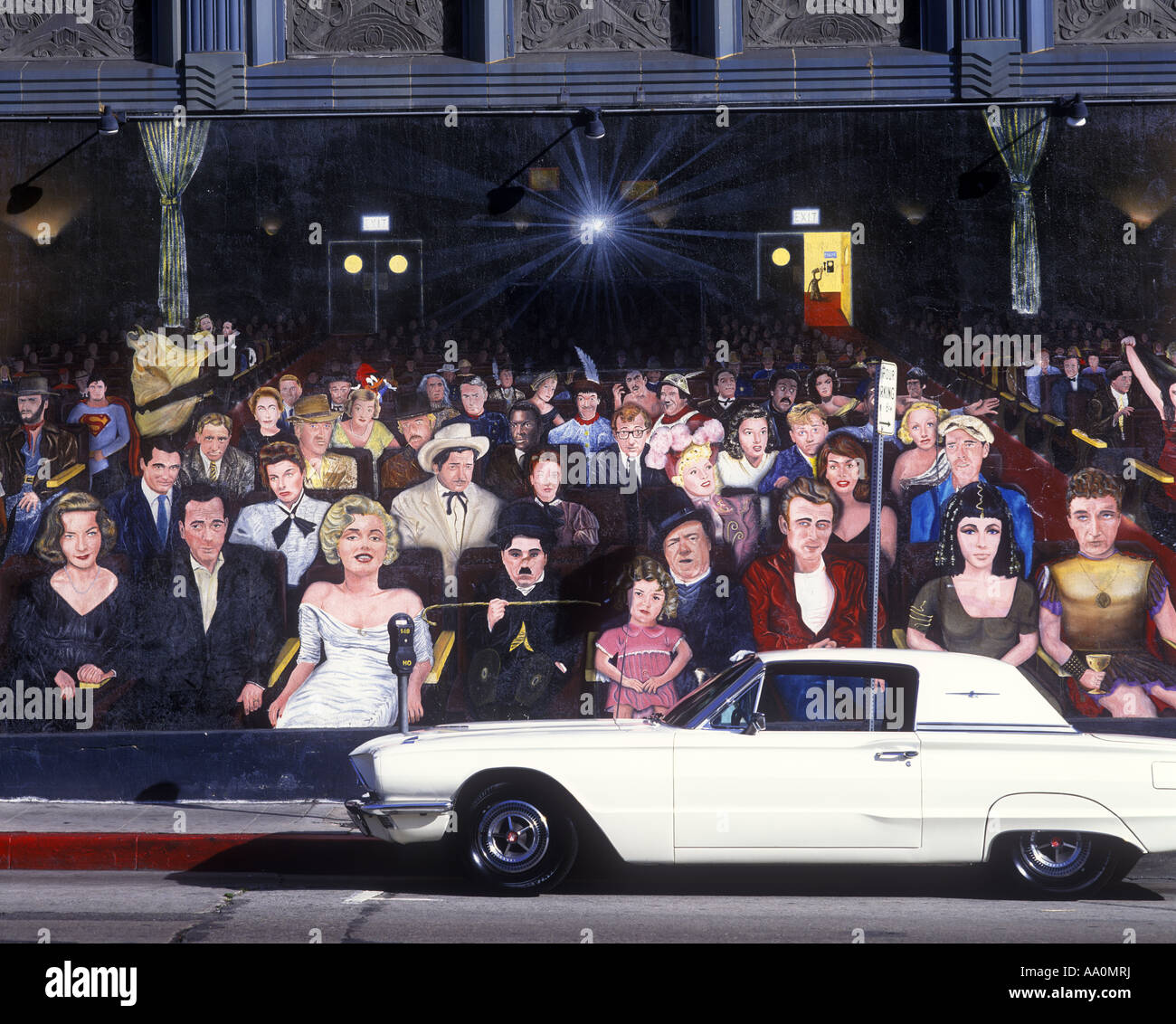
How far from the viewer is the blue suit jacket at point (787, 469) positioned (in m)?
11.5

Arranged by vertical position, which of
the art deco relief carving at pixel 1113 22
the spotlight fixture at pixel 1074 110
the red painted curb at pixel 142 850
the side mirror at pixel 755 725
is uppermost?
the art deco relief carving at pixel 1113 22

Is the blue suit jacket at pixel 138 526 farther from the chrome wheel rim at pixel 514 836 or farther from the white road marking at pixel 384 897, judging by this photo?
the chrome wheel rim at pixel 514 836

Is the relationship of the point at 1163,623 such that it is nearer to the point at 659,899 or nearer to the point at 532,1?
the point at 659,899

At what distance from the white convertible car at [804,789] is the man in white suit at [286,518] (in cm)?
385

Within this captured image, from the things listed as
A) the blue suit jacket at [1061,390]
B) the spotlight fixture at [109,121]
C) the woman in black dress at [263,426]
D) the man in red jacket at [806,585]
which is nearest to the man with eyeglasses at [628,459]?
the man in red jacket at [806,585]

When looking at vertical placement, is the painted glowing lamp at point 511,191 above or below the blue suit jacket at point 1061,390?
above

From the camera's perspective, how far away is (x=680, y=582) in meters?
11.5

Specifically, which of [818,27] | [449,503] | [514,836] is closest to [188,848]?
[514,836]

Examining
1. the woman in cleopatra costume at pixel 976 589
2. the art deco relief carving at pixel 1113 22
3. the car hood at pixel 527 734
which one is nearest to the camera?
the car hood at pixel 527 734

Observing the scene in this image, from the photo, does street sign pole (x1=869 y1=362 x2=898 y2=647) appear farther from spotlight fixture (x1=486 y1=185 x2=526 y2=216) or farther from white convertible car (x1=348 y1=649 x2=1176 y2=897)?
spotlight fixture (x1=486 y1=185 x2=526 y2=216)

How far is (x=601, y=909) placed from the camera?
24.3 ft

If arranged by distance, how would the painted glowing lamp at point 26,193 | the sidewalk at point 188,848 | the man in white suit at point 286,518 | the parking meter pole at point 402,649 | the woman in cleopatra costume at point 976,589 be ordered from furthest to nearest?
the painted glowing lamp at point 26,193
the man in white suit at point 286,518
the woman in cleopatra costume at point 976,589
the parking meter pole at point 402,649
the sidewalk at point 188,848

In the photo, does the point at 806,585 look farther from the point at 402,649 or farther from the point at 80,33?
the point at 80,33

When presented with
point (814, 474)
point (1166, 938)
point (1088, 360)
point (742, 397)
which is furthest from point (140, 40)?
point (1166, 938)
